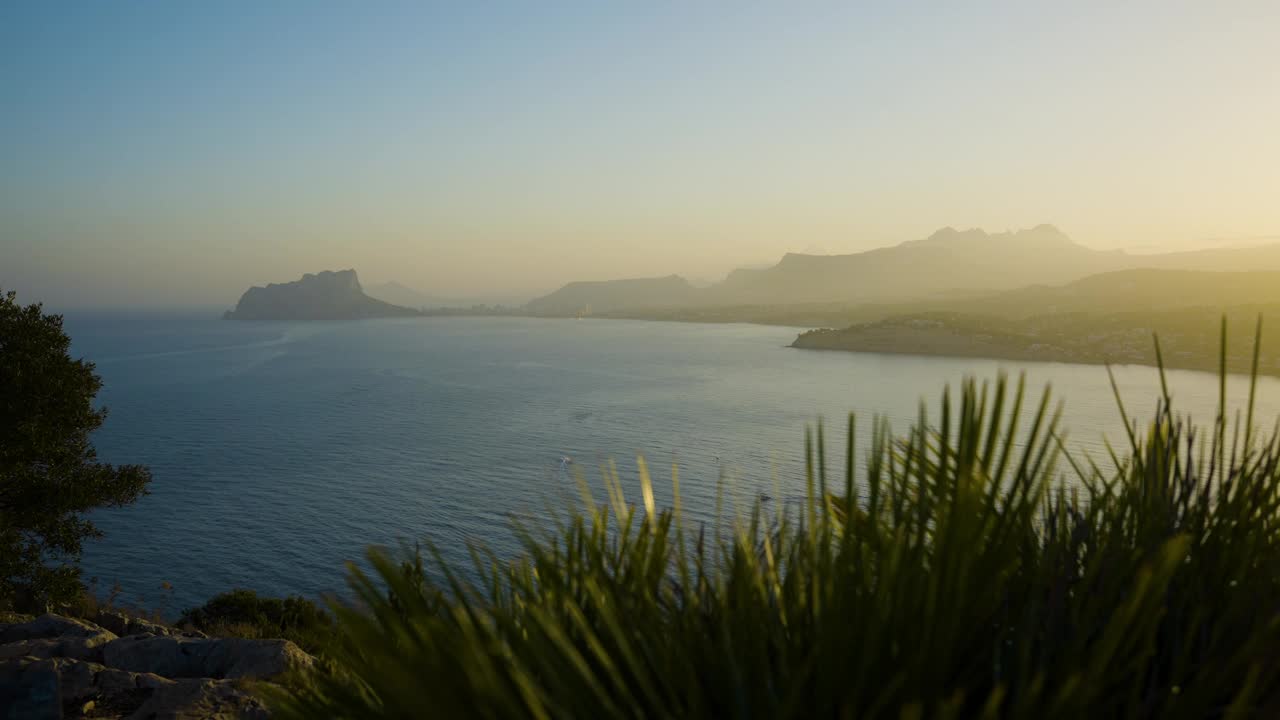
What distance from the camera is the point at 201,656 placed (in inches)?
484

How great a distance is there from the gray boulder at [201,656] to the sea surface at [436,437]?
7.82 metres

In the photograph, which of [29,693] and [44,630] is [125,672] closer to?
[29,693]

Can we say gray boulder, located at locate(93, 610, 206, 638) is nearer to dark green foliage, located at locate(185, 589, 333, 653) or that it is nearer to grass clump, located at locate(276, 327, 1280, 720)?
dark green foliage, located at locate(185, 589, 333, 653)

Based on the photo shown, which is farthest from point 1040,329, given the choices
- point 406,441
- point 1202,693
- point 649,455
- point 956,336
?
point 1202,693

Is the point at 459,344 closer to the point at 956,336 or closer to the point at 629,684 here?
the point at 956,336

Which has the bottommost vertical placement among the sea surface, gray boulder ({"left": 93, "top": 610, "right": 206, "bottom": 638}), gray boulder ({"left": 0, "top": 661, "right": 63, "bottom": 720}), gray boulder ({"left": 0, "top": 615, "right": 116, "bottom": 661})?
the sea surface

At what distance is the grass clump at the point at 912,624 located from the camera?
1729 mm

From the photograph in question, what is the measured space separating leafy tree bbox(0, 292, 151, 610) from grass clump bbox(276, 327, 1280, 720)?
1824 cm

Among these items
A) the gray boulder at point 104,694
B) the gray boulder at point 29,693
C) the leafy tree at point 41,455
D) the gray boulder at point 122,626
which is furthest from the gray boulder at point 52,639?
the leafy tree at point 41,455

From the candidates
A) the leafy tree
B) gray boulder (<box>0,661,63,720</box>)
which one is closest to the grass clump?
gray boulder (<box>0,661,63,720</box>)

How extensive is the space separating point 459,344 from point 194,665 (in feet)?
568

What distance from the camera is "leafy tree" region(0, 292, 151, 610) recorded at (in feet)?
54.6

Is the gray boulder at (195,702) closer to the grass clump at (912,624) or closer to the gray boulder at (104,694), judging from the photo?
the gray boulder at (104,694)

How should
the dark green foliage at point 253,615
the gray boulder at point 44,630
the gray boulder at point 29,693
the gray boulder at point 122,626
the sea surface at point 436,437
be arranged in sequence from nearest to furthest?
the gray boulder at point 29,693
the gray boulder at point 44,630
the gray boulder at point 122,626
the dark green foliage at point 253,615
the sea surface at point 436,437
